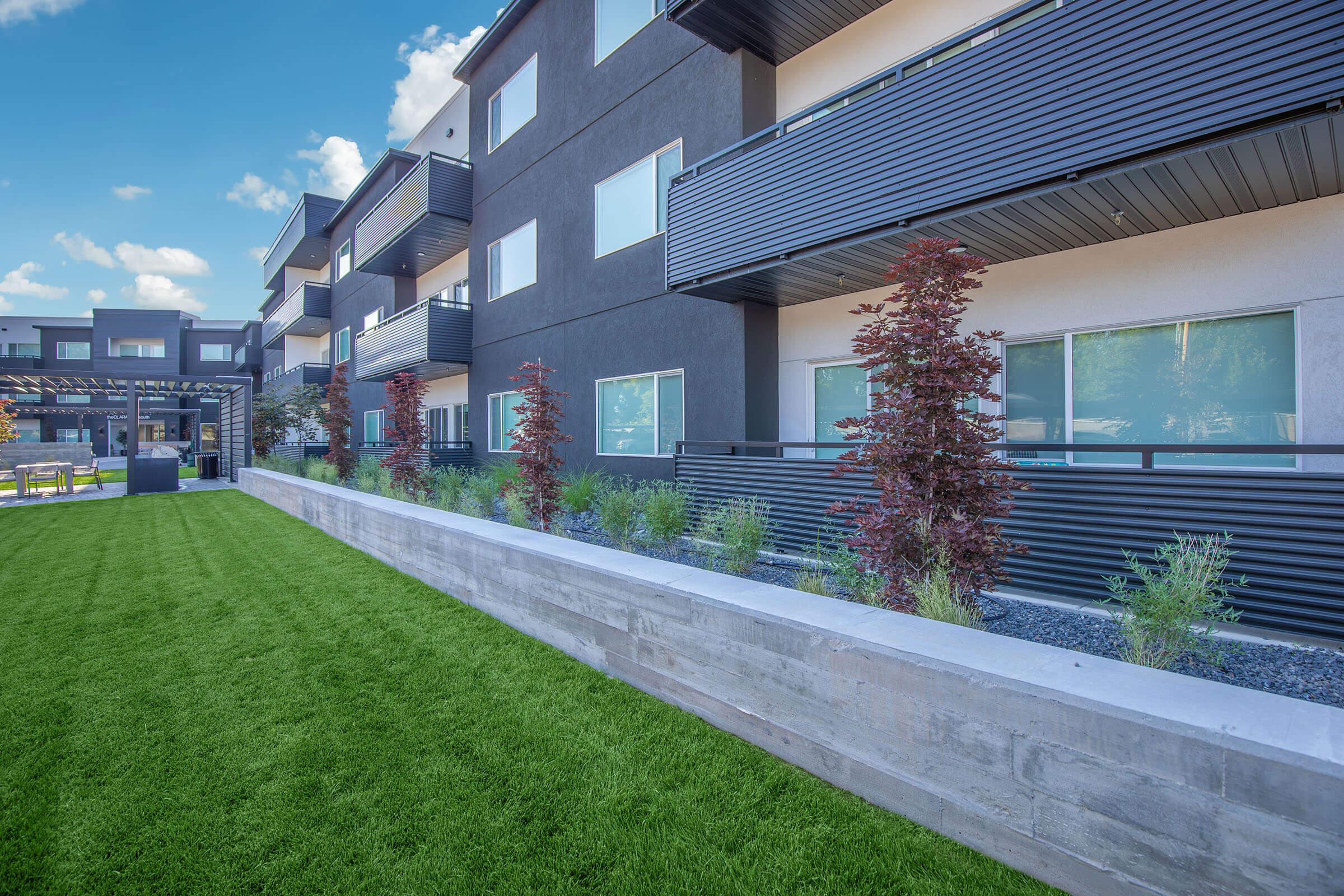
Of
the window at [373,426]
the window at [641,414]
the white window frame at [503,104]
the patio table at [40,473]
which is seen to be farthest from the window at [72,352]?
the window at [641,414]

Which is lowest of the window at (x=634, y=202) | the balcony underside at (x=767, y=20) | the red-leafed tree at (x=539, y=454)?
the red-leafed tree at (x=539, y=454)

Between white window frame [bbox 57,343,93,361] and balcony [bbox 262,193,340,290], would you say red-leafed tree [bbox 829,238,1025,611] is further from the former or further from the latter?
white window frame [bbox 57,343,93,361]

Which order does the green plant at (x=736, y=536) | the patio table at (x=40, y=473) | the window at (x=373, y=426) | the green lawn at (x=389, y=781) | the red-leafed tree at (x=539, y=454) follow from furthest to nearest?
the window at (x=373, y=426), the patio table at (x=40, y=473), the red-leafed tree at (x=539, y=454), the green plant at (x=736, y=536), the green lawn at (x=389, y=781)

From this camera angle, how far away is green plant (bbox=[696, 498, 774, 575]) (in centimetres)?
529

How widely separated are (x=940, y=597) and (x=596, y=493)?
6.16 metres

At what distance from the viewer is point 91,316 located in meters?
45.2

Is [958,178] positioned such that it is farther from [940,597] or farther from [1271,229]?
[940,597]

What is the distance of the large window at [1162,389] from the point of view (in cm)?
497

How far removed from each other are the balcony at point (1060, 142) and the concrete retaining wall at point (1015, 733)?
395 centimetres

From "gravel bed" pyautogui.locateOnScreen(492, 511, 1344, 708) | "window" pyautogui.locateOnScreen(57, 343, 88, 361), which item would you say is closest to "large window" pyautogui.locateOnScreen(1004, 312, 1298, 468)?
"gravel bed" pyautogui.locateOnScreen(492, 511, 1344, 708)

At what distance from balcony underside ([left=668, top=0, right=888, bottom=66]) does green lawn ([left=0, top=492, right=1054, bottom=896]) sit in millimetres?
7368

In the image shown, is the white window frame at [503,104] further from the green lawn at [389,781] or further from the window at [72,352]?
the window at [72,352]

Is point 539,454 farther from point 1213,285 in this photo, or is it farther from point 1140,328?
point 1213,285

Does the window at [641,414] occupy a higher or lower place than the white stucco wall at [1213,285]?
lower
